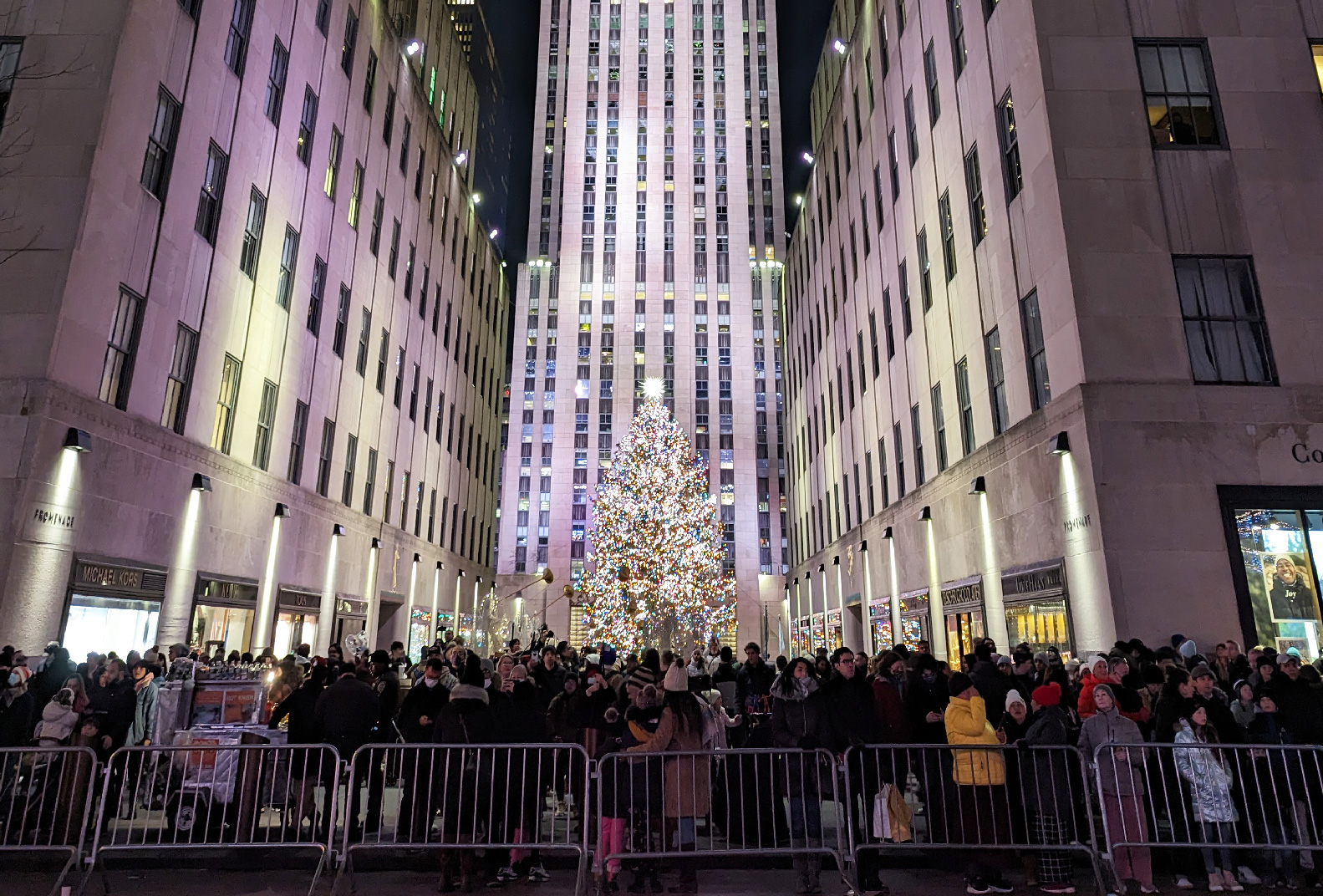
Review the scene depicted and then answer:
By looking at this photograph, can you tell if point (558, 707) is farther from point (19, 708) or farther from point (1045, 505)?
point (1045, 505)

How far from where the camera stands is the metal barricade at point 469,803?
7.41 m

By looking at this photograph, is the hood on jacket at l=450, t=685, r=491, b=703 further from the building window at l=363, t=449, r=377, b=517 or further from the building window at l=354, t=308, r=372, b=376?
the building window at l=363, t=449, r=377, b=517

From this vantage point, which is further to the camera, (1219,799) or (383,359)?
(383,359)

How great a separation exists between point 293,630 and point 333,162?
52.8ft

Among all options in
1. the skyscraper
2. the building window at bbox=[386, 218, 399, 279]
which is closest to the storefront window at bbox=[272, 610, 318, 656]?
the building window at bbox=[386, 218, 399, 279]

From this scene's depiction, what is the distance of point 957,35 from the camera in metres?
20.8

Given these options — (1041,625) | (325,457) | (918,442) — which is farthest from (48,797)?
(918,442)

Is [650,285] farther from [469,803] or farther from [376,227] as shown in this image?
[469,803]

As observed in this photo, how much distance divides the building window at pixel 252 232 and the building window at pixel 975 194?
63.8ft

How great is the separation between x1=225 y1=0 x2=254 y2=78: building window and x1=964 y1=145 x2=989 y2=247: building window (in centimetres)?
1938

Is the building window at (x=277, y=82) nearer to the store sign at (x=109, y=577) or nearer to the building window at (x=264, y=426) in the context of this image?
the building window at (x=264, y=426)

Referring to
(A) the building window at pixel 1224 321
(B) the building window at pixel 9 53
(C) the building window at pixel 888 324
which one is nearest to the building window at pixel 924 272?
(C) the building window at pixel 888 324

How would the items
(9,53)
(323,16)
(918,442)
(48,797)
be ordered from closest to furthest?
(48,797) → (9,53) → (918,442) → (323,16)

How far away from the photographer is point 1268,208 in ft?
48.9
